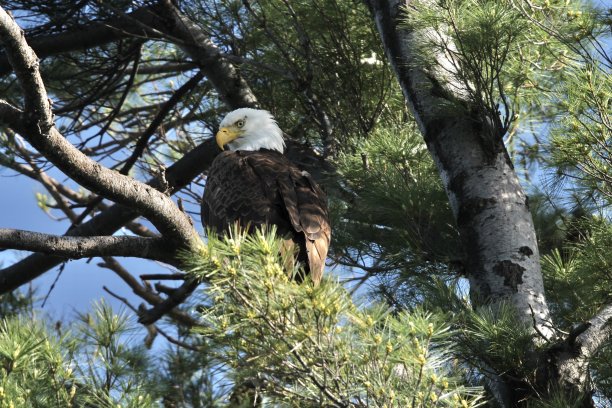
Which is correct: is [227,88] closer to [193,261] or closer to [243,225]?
[243,225]

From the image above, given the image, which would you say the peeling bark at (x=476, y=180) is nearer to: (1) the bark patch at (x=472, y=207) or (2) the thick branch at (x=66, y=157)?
(1) the bark patch at (x=472, y=207)

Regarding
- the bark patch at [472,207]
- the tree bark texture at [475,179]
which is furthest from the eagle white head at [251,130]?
the bark patch at [472,207]

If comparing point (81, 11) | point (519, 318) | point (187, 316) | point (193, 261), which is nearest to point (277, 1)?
point (81, 11)

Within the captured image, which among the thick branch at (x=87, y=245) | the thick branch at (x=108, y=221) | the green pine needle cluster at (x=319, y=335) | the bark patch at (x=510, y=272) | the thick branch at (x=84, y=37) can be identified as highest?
the thick branch at (x=84, y=37)

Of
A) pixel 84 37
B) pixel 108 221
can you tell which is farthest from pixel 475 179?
pixel 84 37

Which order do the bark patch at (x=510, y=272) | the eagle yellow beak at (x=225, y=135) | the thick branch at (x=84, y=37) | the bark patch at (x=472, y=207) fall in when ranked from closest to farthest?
the bark patch at (x=510, y=272) → the bark patch at (x=472, y=207) → the eagle yellow beak at (x=225, y=135) → the thick branch at (x=84, y=37)

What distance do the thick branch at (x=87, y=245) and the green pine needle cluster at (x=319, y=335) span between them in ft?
2.41

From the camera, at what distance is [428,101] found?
365 cm

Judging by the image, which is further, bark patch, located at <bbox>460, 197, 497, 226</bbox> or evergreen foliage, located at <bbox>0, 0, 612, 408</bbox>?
bark patch, located at <bbox>460, 197, 497, 226</bbox>

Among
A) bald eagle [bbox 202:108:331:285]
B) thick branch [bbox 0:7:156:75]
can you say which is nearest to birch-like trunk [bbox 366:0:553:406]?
bald eagle [bbox 202:108:331:285]

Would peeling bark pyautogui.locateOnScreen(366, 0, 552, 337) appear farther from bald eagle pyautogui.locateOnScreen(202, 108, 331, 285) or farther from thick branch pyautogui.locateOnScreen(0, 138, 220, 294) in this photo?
thick branch pyautogui.locateOnScreen(0, 138, 220, 294)

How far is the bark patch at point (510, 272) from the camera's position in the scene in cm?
320

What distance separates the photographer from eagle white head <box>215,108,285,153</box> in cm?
459

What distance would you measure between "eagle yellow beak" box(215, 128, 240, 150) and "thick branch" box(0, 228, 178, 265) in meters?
1.43
